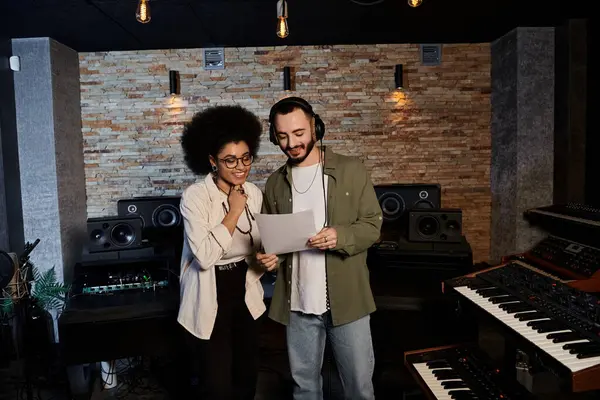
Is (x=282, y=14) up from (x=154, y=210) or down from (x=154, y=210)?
up

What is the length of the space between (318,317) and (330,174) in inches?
25.0

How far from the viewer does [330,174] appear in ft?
6.29

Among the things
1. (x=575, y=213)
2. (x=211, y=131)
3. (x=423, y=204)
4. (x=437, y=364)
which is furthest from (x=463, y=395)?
(x=423, y=204)

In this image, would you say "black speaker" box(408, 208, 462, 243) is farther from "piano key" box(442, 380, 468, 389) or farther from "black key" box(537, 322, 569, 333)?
"black key" box(537, 322, 569, 333)

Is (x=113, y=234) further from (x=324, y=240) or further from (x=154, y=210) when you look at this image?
(x=324, y=240)

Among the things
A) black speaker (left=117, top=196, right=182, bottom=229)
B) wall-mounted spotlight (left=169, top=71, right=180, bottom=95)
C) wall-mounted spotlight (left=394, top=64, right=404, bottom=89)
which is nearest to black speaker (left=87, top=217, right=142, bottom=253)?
black speaker (left=117, top=196, right=182, bottom=229)

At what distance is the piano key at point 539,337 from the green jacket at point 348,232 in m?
0.52

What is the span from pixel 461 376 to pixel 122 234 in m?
2.34

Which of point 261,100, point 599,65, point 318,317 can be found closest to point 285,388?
point 318,317

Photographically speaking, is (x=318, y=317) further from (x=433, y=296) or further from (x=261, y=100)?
(x=261, y=100)

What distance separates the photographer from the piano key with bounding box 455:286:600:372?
139 cm

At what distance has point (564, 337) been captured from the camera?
1555mm

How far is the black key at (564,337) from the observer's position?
1541 mm

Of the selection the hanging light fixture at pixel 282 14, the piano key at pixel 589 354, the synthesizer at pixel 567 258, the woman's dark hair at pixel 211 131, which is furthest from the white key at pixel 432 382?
the hanging light fixture at pixel 282 14
